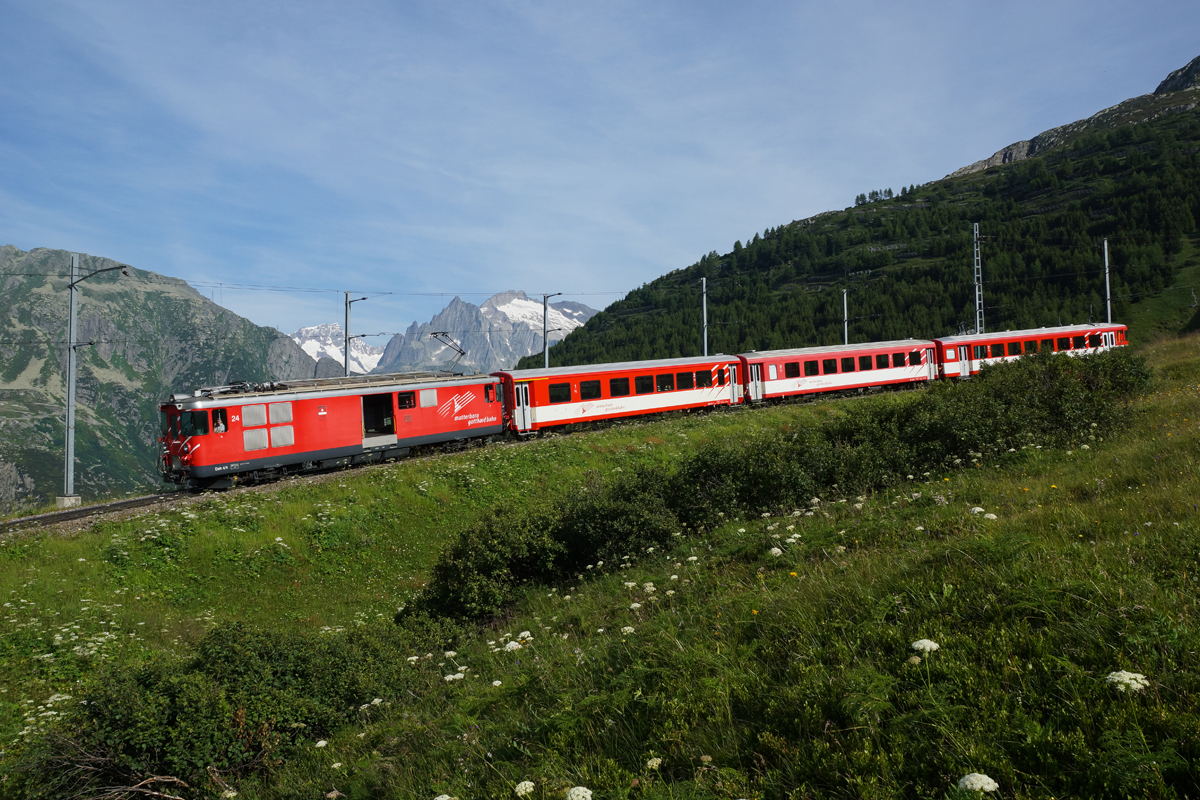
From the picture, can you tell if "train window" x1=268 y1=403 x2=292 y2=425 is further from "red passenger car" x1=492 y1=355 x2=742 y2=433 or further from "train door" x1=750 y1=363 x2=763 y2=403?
"train door" x1=750 y1=363 x2=763 y2=403

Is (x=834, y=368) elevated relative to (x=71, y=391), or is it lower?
lower

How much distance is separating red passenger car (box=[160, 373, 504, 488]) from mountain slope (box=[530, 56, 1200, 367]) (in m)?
68.1

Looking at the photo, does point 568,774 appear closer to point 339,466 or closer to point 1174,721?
point 1174,721

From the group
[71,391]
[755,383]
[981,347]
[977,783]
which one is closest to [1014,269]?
[981,347]

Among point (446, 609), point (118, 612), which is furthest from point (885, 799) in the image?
point (118, 612)

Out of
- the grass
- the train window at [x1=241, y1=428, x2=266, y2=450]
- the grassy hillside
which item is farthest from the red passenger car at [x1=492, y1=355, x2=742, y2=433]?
the grassy hillside

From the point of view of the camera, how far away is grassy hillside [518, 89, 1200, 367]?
360 ft

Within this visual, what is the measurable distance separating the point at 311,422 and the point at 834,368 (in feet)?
93.1

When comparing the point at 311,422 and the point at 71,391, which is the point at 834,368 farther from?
the point at 71,391

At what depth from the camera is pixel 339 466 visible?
24.2 metres

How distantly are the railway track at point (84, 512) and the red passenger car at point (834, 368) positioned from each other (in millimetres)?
27190

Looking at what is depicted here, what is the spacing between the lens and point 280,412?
72.7ft

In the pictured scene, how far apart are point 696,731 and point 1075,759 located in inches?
84.1

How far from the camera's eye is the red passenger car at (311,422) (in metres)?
20.7
